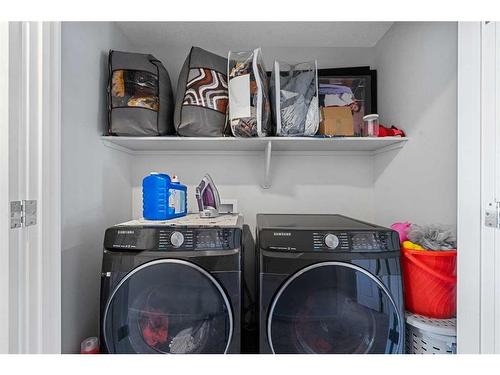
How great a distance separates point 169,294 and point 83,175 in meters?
0.80

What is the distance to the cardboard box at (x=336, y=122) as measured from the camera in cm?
162

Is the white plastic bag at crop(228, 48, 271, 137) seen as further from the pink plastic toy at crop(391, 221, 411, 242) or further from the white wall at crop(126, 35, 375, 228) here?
the pink plastic toy at crop(391, 221, 411, 242)

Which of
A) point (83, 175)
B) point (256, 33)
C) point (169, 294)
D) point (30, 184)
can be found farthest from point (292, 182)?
point (30, 184)

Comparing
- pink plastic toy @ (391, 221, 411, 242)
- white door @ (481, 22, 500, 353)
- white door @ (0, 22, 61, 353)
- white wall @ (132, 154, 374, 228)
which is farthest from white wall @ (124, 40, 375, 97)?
pink plastic toy @ (391, 221, 411, 242)

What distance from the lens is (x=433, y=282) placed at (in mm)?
1098

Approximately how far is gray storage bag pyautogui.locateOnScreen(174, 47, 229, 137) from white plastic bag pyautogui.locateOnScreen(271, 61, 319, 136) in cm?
32

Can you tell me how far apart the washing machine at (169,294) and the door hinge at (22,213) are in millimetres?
335

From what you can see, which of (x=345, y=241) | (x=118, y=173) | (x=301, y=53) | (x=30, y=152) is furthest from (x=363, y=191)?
(x=30, y=152)

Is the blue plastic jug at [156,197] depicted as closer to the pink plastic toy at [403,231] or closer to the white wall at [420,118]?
the pink plastic toy at [403,231]

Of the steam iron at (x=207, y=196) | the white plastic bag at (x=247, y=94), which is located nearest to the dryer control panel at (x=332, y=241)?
the steam iron at (x=207, y=196)

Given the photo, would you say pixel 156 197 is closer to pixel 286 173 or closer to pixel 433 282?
pixel 286 173

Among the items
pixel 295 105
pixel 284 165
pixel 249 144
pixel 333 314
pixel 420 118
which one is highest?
pixel 295 105

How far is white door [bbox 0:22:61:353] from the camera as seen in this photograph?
2.57ft
